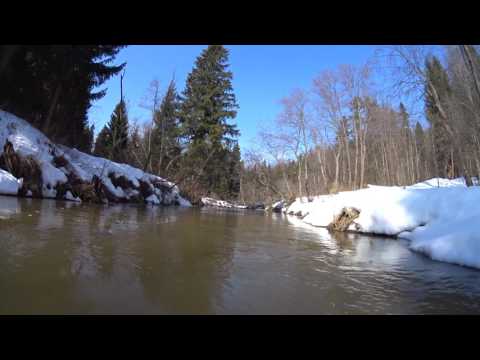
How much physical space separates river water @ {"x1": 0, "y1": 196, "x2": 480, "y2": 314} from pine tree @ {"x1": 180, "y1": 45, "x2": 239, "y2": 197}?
24945 mm

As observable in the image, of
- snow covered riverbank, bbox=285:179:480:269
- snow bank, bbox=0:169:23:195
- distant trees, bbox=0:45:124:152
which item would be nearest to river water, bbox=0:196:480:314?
snow covered riverbank, bbox=285:179:480:269

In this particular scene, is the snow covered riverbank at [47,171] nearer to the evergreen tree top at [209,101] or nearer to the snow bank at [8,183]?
the snow bank at [8,183]

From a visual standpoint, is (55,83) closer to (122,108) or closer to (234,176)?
(122,108)

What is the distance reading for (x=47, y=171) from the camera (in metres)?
10.4

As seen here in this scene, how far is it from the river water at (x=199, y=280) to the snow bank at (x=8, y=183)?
261 inches

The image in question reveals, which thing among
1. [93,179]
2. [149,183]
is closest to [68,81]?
[93,179]

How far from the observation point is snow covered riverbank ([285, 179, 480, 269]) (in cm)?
403

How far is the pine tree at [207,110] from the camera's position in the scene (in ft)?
94.6

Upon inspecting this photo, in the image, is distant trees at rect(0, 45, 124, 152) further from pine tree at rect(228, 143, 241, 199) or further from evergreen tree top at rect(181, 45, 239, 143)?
pine tree at rect(228, 143, 241, 199)

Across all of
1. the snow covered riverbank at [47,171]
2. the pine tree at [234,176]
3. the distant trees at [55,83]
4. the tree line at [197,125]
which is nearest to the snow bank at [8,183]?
the snow covered riverbank at [47,171]
